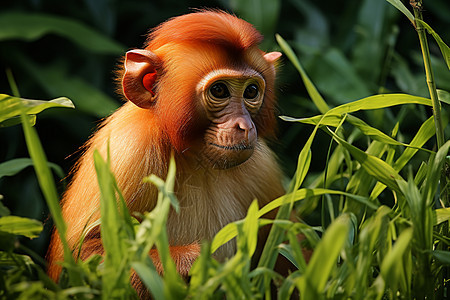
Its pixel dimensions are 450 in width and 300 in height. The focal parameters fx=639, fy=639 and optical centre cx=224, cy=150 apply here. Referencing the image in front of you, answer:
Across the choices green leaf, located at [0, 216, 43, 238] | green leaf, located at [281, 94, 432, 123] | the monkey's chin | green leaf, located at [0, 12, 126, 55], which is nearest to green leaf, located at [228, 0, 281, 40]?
green leaf, located at [0, 12, 126, 55]

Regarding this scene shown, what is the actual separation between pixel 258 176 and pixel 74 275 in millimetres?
1216

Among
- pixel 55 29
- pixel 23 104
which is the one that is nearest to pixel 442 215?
pixel 23 104

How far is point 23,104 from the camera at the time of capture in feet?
5.63

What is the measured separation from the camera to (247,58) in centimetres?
222

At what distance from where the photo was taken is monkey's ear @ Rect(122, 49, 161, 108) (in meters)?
2.17

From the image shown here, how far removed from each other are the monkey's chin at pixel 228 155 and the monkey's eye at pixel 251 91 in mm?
249

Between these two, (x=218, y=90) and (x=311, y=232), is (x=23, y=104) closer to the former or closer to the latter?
(x=218, y=90)

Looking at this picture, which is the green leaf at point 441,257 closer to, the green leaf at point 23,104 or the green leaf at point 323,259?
the green leaf at point 323,259

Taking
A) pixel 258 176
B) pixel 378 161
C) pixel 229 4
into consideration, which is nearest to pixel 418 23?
pixel 378 161

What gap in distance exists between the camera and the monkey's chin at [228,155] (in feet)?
6.85

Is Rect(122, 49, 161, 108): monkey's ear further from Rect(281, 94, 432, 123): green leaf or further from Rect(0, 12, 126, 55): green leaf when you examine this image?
Rect(0, 12, 126, 55): green leaf

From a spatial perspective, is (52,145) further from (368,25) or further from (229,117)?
(229,117)

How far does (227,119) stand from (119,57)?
2916mm

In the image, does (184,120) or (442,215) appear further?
(184,120)
